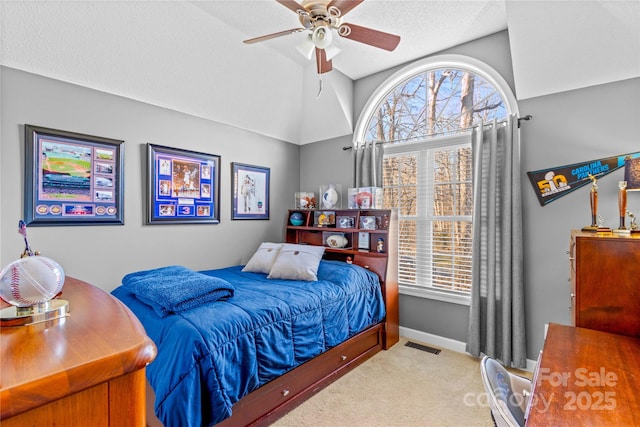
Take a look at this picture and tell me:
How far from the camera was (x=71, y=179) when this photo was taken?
2.40 metres

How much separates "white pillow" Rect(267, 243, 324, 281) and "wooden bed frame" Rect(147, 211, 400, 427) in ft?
1.75

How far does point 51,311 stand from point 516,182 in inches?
121

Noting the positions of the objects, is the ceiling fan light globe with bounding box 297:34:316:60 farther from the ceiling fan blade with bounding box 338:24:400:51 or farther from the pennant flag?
the pennant flag

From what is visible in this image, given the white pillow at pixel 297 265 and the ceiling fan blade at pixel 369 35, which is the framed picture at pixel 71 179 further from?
the ceiling fan blade at pixel 369 35

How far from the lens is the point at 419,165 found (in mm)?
3412

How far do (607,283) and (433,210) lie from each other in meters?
1.83

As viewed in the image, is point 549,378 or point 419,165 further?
point 419,165

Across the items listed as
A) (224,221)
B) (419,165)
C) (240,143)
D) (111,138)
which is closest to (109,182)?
(111,138)

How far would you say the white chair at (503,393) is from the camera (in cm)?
100

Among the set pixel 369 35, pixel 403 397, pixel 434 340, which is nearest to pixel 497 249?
pixel 434 340

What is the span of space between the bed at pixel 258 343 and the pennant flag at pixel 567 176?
1685mm

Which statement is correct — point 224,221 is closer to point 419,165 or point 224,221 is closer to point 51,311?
point 419,165

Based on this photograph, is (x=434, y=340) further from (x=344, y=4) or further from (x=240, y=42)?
(x=240, y=42)

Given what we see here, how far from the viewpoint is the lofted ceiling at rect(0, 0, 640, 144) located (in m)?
2.10
